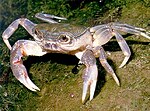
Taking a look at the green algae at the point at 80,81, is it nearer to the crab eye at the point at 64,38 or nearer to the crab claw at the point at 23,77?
the crab claw at the point at 23,77

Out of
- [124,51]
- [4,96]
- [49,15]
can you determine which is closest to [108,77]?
[124,51]

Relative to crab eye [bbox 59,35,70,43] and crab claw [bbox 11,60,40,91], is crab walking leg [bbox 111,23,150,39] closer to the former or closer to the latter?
crab eye [bbox 59,35,70,43]

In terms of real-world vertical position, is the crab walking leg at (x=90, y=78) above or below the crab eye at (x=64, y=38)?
below

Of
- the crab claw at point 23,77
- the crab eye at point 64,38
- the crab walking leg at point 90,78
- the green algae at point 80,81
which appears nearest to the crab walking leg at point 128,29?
the green algae at point 80,81

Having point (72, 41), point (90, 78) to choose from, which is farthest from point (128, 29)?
point (90, 78)

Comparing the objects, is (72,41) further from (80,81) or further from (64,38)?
(80,81)

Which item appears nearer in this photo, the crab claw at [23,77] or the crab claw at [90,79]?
the crab claw at [90,79]
